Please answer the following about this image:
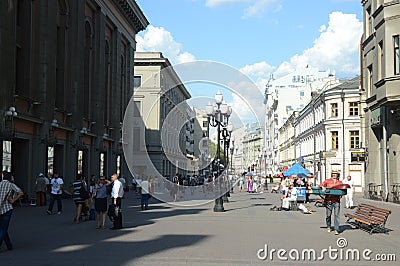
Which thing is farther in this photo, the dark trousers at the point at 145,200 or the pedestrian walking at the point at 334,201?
the dark trousers at the point at 145,200

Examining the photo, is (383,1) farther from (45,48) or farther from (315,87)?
(315,87)

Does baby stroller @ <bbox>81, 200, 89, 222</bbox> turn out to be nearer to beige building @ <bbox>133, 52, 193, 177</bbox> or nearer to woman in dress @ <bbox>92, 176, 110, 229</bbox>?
woman in dress @ <bbox>92, 176, 110, 229</bbox>

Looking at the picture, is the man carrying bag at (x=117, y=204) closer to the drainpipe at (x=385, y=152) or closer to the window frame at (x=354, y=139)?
the drainpipe at (x=385, y=152)

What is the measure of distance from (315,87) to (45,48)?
242 feet

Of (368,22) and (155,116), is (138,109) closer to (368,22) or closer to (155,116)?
(155,116)

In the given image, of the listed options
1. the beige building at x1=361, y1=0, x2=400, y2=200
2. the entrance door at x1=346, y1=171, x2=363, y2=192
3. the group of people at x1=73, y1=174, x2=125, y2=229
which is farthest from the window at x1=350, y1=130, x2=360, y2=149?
the group of people at x1=73, y1=174, x2=125, y2=229

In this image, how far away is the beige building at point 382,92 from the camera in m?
29.6

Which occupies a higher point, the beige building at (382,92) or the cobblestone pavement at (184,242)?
the beige building at (382,92)

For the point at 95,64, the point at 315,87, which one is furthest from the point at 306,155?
the point at 95,64

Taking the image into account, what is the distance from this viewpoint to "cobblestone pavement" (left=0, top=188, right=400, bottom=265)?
1131 cm

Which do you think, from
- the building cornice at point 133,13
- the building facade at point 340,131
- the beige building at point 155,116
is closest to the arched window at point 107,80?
the building cornice at point 133,13

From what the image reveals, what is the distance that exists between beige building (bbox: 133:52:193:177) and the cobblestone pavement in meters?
44.5

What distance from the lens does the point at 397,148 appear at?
31.5 meters

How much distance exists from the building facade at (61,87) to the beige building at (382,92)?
62.6 feet
